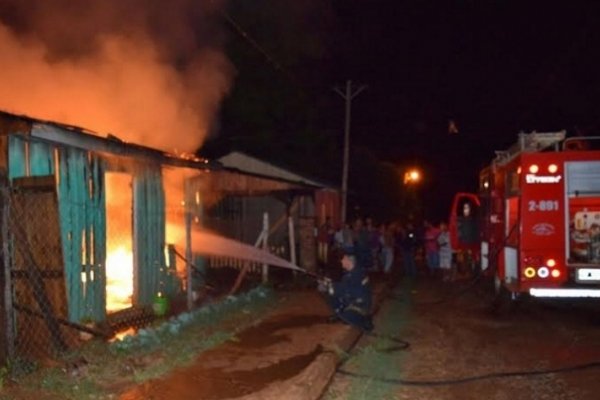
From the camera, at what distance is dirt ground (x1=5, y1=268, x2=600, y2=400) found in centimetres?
757

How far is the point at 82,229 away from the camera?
9.34 metres

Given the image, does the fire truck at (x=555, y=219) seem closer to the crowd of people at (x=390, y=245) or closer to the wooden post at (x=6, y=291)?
the crowd of people at (x=390, y=245)

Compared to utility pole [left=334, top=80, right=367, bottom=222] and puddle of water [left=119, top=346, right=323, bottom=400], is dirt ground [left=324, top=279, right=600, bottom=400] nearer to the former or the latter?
puddle of water [left=119, top=346, right=323, bottom=400]

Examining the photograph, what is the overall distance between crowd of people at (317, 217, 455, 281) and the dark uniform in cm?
820

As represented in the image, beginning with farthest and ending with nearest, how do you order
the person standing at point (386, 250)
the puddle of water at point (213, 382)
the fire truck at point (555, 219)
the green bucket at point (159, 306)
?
the person standing at point (386, 250), the fire truck at point (555, 219), the green bucket at point (159, 306), the puddle of water at point (213, 382)

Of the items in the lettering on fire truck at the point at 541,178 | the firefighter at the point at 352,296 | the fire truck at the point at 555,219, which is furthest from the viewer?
the lettering on fire truck at the point at 541,178

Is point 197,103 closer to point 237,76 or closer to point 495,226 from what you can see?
point 495,226

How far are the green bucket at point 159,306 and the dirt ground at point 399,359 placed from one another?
4.03 feet

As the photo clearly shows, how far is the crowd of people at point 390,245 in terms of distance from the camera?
66.7ft

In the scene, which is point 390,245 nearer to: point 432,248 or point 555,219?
point 432,248

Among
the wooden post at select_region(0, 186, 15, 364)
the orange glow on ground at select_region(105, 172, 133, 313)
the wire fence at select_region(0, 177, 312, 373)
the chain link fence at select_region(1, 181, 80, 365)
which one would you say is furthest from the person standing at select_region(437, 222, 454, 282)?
the wooden post at select_region(0, 186, 15, 364)

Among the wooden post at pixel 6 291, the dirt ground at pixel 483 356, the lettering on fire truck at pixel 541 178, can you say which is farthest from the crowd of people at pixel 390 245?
the wooden post at pixel 6 291

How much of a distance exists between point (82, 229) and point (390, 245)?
14.1 m

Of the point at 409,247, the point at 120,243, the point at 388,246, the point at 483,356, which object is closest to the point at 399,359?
the point at 483,356
